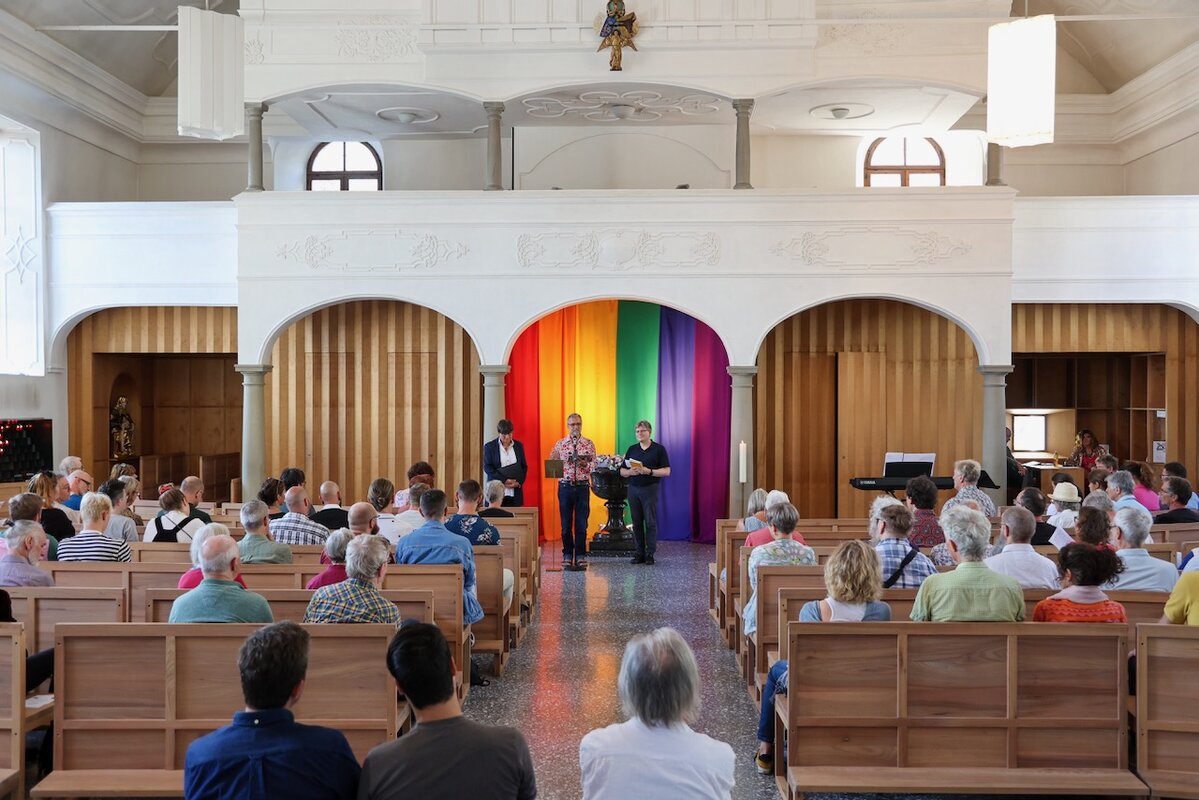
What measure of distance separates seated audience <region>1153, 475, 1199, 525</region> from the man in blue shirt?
6488 millimetres

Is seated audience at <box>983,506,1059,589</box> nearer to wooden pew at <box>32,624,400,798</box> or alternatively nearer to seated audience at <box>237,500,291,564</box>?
wooden pew at <box>32,624,400,798</box>

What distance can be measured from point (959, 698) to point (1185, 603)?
110cm

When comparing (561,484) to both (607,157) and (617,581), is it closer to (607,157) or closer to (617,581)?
(617,581)

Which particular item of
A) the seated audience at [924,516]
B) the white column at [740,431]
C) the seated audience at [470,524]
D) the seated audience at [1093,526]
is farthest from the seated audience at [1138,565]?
the white column at [740,431]

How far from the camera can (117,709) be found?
→ 3.86 m

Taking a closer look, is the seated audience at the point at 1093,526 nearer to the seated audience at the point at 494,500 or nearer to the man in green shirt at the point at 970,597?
the man in green shirt at the point at 970,597

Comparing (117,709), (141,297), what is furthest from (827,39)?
(117,709)

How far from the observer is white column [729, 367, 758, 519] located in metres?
10.5

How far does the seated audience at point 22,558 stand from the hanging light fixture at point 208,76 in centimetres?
502

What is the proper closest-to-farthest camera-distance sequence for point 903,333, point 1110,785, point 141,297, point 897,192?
point 1110,785 → point 897,192 → point 141,297 → point 903,333

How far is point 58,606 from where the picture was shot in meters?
4.73

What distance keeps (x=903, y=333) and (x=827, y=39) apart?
3.48m

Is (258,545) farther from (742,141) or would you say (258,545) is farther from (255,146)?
(742,141)

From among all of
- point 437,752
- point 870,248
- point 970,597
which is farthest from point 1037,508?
point 437,752
